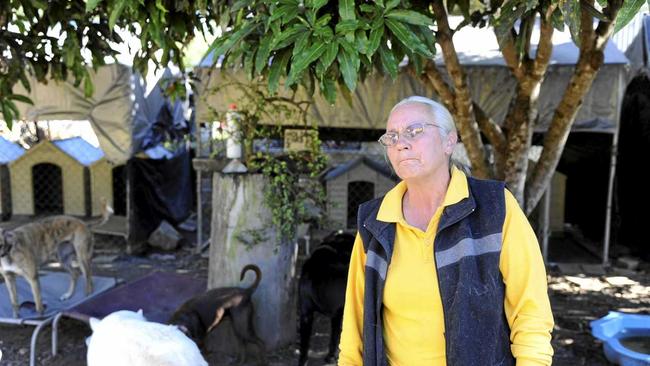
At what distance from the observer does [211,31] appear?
4.83 meters

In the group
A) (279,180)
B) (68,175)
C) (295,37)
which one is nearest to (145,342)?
(295,37)

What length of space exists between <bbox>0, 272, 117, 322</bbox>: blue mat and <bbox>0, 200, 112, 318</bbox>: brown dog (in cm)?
9

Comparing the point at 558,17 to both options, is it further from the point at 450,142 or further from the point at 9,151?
the point at 9,151

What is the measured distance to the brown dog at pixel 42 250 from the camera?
5285mm

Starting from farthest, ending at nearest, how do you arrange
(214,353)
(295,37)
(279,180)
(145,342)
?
(214,353) < (279,180) < (295,37) < (145,342)

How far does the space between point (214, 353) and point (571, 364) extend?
3.19 meters

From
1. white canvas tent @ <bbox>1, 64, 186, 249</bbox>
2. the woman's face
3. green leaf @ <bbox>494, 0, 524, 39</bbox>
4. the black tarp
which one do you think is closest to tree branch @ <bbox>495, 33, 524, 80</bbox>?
green leaf @ <bbox>494, 0, 524, 39</bbox>

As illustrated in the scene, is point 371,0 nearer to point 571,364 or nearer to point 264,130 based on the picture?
point 264,130

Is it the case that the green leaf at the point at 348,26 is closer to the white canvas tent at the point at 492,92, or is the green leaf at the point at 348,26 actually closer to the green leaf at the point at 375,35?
the green leaf at the point at 375,35

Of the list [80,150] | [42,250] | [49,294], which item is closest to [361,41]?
[42,250]

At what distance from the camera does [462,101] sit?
4.43 metres

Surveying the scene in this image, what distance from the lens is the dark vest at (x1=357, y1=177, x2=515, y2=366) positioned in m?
1.69

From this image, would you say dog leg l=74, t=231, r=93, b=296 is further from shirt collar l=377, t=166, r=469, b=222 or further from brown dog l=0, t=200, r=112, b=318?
shirt collar l=377, t=166, r=469, b=222

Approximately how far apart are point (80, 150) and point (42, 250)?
4845mm
